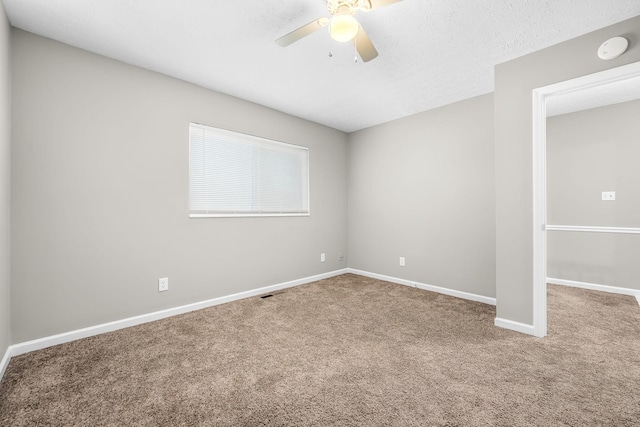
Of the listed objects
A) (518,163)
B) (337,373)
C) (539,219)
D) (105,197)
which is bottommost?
(337,373)

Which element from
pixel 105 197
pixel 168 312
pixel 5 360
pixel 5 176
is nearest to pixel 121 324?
pixel 168 312

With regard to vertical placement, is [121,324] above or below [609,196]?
below

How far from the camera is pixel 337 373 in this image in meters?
1.76

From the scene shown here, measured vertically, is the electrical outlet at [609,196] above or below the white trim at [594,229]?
above

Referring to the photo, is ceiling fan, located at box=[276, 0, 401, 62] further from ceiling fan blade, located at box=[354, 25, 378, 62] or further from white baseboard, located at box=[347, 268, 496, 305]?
white baseboard, located at box=[347, 268, 496, 305]

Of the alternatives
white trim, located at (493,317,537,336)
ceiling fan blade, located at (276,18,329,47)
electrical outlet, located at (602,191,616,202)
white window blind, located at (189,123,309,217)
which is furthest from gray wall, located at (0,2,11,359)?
electrical outlet, located at (602,191,616,202)

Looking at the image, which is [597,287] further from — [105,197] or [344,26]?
[105,197]

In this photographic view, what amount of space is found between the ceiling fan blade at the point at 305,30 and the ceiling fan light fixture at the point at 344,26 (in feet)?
0.36

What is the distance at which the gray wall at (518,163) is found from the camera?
2.21m

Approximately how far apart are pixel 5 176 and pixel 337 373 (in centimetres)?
264

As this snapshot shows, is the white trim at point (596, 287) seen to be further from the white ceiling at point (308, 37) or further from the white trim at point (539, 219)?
the white ceiling at point (308, 37)

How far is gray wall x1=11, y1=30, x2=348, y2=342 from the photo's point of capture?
6.75ft

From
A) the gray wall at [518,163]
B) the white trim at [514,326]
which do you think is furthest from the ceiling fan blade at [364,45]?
the white trim at [514,326]

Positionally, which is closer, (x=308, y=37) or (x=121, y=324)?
(x=308, y=37)
